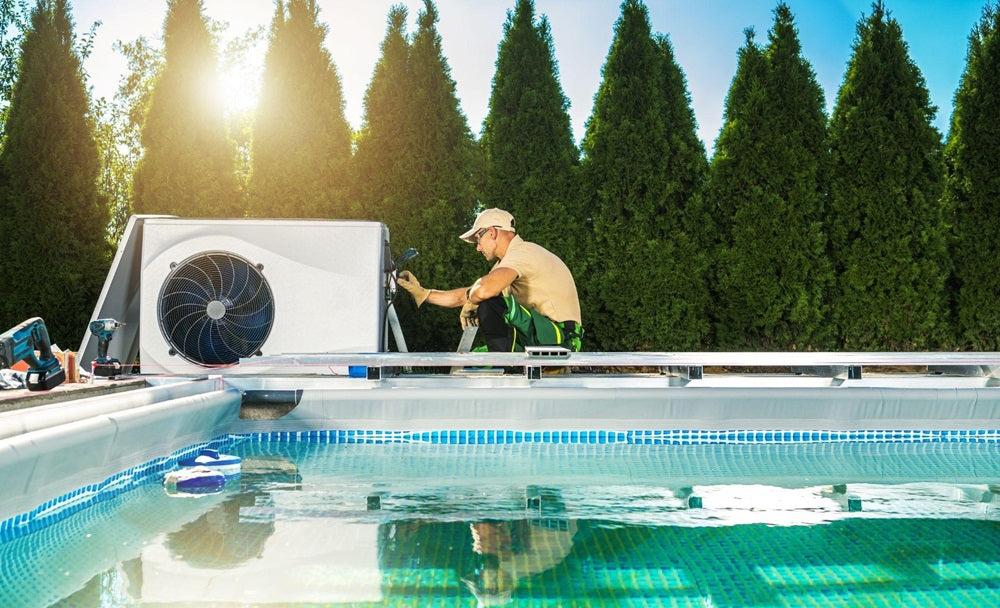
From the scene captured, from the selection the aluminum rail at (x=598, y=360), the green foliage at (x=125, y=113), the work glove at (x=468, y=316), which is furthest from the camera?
the green foliage at (x=125, y=113)

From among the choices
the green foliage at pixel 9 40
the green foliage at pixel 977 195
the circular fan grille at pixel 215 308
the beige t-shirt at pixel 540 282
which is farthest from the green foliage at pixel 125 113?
the green foliage at pixel 977 195

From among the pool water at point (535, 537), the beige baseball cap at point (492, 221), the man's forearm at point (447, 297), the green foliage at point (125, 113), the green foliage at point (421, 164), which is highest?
the green foliage at point (125, 113)

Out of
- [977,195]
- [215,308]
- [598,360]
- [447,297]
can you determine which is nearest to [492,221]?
[447,297]

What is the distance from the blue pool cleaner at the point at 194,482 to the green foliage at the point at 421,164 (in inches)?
160

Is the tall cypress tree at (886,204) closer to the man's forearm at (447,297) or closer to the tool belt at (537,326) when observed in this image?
the tool belt at (537,326)

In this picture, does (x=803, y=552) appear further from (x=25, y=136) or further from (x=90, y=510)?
(x=25, y=136)

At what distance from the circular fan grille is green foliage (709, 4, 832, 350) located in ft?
12.7

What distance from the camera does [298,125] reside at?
24.2ft

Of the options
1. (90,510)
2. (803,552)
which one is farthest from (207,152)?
(803,552)

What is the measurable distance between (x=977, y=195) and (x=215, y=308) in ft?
20.5

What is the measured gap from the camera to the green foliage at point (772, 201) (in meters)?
6.98

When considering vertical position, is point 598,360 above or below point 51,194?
below

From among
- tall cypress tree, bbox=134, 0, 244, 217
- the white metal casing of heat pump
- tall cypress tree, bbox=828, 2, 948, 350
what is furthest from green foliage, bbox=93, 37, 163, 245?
tall cypress tree, bbox=828, 2, 948, 350

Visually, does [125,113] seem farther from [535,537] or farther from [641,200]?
[535,537]
